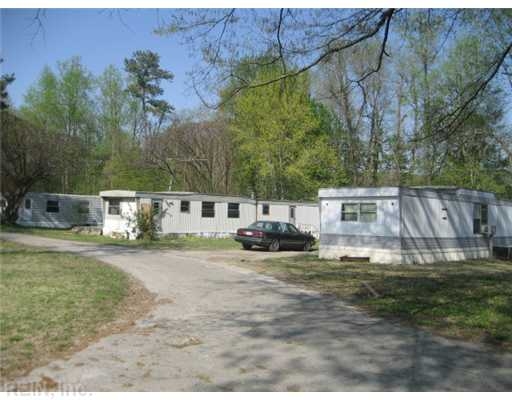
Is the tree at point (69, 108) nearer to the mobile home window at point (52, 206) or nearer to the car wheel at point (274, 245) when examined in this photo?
the mobile home window at point (52, 206)

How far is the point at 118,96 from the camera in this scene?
41.6 m

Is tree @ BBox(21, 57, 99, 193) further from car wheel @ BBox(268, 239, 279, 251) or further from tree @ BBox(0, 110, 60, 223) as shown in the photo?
car wheel @ BBox(268, 239, 279, 251)

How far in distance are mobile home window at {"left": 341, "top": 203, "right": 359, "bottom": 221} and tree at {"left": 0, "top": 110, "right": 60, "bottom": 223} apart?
18.5m

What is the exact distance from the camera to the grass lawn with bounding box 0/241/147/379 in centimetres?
513

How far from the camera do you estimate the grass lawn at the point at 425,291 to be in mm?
7129

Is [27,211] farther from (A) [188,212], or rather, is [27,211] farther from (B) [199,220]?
(B) [199,220]

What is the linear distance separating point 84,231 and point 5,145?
6.39 metres

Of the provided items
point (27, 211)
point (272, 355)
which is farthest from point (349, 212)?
point (27, 211)

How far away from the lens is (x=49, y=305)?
731cm

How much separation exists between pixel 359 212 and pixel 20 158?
793 inches

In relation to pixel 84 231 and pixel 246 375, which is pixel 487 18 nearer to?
pixel 246 375

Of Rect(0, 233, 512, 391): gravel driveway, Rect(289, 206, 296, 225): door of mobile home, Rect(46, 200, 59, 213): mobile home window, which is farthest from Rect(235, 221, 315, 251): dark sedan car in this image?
Rect(46, 200, 59, 213): mobile home window

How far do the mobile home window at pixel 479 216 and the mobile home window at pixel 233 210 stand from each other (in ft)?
40.6

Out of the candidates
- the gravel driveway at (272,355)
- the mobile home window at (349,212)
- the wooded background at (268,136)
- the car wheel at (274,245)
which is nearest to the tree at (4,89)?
the wooded background at (268,136)
